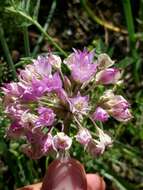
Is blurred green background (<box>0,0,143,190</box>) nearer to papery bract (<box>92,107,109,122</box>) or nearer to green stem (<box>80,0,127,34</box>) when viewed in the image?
green stem (<box>80,0,127,34</box>)

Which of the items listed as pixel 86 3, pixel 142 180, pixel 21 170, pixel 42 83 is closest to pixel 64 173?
pixel 42 83

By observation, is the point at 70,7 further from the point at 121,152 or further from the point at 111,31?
the point at 121,152

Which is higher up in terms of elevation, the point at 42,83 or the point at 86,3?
the point at 86,3

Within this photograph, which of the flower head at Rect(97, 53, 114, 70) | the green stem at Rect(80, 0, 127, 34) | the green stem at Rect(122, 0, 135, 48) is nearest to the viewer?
the flower head at Rect(97, 53, 114, 70)

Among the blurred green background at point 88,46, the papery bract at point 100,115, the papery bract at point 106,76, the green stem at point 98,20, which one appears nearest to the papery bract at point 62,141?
the papery bract at point 100,115

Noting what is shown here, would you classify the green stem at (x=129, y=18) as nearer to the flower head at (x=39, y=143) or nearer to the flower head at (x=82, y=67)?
the flower head at (x=82, y=67)

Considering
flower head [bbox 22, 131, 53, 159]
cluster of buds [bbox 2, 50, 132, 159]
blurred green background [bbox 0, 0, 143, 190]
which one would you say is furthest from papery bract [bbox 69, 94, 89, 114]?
blurred green background [bbox 0, 0, 143, 190]

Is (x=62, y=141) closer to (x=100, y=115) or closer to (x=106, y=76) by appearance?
(x=100, y=115)
